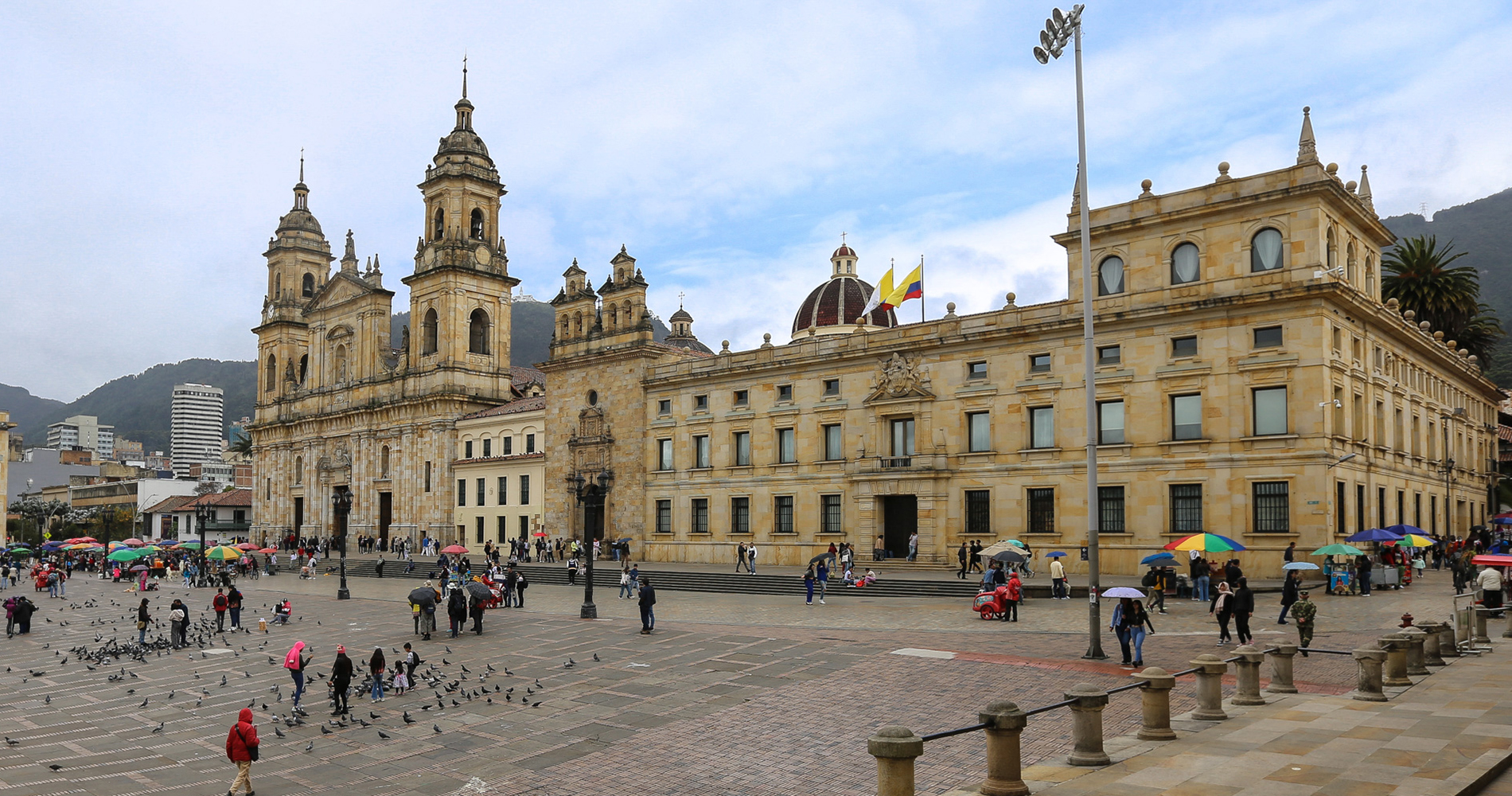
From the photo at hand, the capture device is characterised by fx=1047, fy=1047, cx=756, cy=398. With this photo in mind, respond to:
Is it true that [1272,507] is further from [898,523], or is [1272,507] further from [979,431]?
[898,523]

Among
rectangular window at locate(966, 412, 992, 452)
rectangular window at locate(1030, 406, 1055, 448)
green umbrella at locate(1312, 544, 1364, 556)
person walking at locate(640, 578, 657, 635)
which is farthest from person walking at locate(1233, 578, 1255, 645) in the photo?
rectangular window at locate(966, 412, 992, 452)

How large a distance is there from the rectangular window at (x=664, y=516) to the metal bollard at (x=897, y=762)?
46840 millimetres

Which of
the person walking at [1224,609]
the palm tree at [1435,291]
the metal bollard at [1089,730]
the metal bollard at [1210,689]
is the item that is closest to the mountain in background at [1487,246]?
the palm tree at [1435,291]

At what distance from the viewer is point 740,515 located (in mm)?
53594

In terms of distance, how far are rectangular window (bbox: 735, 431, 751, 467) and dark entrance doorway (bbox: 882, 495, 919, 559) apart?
28.2 feet

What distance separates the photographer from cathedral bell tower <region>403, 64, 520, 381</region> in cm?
7681

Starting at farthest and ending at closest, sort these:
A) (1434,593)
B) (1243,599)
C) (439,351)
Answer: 1. (439,351)
2. (1434,593)
3. (1243,599)

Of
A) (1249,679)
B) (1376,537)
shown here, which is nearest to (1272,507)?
A: (1376,537)

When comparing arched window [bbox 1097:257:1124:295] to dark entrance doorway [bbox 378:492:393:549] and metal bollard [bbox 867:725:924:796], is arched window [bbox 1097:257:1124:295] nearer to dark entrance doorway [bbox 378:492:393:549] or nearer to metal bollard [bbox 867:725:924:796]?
metal bollard [bbox 867:725:924:796]

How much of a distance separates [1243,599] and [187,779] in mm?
20304

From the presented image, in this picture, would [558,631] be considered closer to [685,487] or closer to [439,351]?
[685,487]

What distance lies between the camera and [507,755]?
16375 mm

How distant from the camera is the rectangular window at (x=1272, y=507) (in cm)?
3644

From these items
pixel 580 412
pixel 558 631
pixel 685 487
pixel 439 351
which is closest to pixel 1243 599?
pixel 558 631
